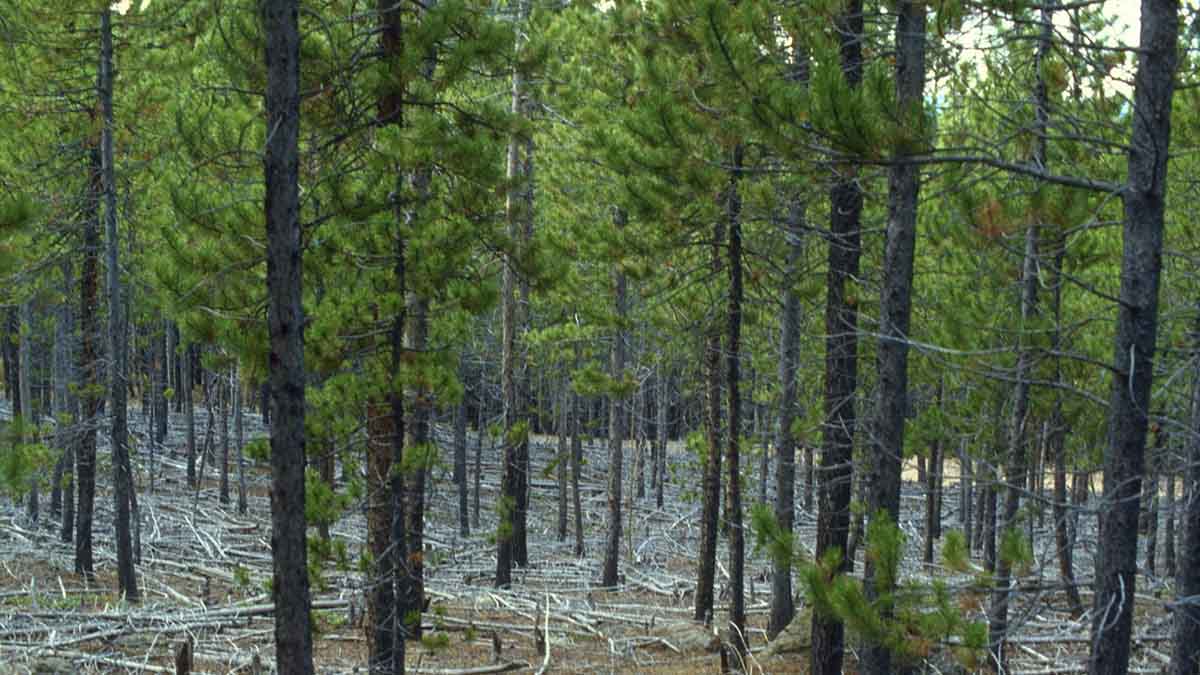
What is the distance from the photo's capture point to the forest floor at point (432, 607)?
428 inches

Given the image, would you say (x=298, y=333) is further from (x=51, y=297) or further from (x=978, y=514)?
(x=978, y=514)

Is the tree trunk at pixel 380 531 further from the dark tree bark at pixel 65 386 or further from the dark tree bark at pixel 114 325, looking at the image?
the dark tree bark at pixel 65 386

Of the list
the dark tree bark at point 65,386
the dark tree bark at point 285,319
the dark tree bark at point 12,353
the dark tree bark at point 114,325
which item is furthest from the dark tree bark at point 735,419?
the dark tree bark at point 12,353

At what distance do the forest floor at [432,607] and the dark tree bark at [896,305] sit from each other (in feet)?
3.47

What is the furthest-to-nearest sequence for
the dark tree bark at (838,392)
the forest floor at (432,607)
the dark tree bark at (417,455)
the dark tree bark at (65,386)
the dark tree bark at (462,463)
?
the dark tree bark at (462,463), the dark tree bark at (65,386), the forest floor at (432,607), the dark tree bark at (838,392), the dark tree bark at (417,455)

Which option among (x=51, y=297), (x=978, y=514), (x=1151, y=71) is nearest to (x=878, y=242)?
(x=1151, y=71)

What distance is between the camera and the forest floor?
10.9 m

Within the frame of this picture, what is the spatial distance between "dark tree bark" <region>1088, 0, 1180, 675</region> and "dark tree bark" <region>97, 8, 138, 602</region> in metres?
12.6

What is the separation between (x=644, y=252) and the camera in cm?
1320

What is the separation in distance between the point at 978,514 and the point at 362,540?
53.5 feet

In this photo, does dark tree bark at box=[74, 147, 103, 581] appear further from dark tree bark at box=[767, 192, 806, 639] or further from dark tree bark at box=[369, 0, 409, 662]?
dark tree bark at box=[767, 192, 806, 639]

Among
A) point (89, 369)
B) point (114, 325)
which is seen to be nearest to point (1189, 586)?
point (114, 325)

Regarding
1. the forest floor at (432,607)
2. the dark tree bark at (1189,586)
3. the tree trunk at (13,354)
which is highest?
the tree trunk at (13,354)

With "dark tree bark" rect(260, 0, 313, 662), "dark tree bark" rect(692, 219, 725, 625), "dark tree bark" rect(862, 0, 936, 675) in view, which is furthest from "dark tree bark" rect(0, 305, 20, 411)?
"dark tree bark" rect(862, 0, 936, 675)
